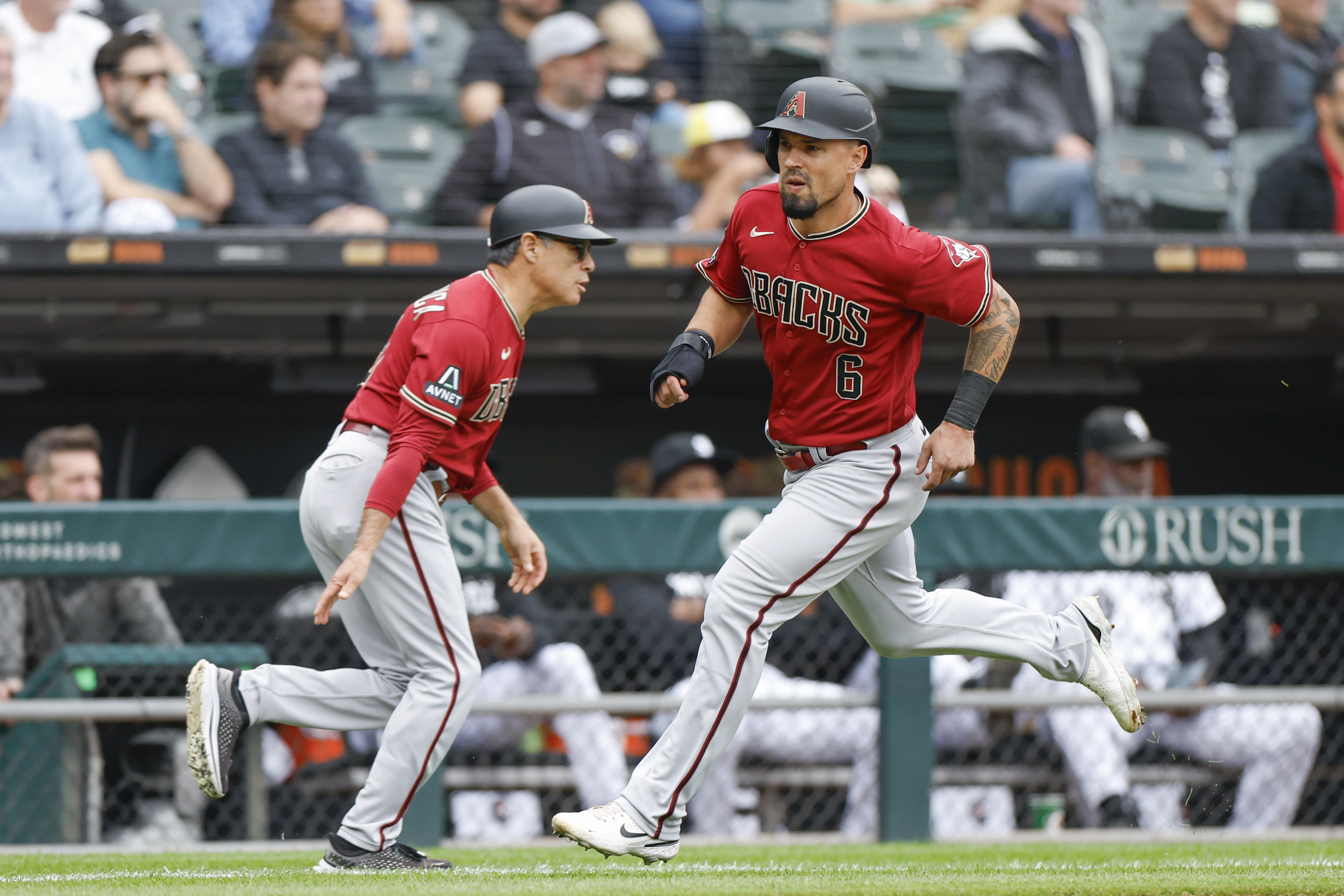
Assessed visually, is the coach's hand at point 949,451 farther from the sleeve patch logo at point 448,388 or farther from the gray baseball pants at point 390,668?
the gray baseball pants at point 390,668

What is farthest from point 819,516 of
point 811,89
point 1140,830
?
point 1140,830

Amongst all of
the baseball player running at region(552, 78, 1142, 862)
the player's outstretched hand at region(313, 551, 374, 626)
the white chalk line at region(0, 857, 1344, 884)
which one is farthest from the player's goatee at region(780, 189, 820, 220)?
the white chalk line at region(0, 857, 1344, 884)

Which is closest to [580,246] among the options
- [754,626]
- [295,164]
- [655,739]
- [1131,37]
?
[754,626]

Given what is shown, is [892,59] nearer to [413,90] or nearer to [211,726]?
[413,90]

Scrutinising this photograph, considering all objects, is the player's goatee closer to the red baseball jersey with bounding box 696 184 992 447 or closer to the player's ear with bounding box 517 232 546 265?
the red baseball jersey with bounding box 696 184 992 447

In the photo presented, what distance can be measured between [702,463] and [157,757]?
2246 mm

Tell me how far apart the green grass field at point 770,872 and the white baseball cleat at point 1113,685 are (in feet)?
1.15

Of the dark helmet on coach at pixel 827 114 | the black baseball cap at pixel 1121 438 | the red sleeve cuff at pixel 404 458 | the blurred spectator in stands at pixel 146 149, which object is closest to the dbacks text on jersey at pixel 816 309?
the dark helmet on coach at pixel 827 114

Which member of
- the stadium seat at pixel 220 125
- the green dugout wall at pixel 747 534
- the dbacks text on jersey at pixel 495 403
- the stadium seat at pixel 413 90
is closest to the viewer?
the dbacks text on jersey at pixel 495 403

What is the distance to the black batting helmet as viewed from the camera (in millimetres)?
3420

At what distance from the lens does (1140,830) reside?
14.9 feet

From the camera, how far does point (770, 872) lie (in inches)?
130

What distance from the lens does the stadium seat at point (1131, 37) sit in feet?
25.7

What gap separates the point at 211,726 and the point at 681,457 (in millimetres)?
2643
